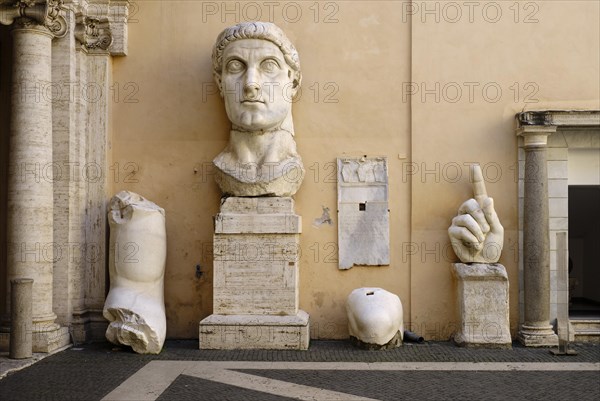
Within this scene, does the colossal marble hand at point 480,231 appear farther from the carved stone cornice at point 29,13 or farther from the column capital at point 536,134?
the carved stone cornice at point 29,13

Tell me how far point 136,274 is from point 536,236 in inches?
175

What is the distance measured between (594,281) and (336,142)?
5.49 meters

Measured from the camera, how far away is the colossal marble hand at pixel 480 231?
7.50 meters

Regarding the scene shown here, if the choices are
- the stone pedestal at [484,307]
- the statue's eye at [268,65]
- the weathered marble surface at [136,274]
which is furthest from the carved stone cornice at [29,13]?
the stone pedestal at [484,307]

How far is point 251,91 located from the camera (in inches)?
286

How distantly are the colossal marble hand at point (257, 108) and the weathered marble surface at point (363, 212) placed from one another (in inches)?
24.2

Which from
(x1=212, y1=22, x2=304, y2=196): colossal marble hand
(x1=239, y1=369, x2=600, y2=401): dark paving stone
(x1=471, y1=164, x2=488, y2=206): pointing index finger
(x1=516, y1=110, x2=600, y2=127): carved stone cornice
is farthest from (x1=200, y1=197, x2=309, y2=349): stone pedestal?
(x1=516, y1=110, x2=600, y2=127): carved stone cornice

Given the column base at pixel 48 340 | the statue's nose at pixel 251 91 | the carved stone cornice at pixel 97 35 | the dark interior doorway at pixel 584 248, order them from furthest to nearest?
1. the dark interior doorway at pixel 584 248
2. the carved stone cornice at pixel 97 35
3. the statue's nose at pixel 251 91
4. the column base at pixel 48 340

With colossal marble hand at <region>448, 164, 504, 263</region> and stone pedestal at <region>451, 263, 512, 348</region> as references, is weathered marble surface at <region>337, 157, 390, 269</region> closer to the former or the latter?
colossal marble hand at <region>448, 164, 504, 263</region>

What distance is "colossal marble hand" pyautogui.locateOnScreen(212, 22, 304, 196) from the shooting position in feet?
24.2

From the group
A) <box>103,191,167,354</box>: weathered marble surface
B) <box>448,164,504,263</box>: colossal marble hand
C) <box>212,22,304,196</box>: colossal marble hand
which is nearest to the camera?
<box>103,191,167,354</box>: weathered marble surface

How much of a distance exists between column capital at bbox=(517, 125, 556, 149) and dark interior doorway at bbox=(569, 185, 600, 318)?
2.45 metres

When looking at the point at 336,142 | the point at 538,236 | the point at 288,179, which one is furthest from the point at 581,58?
the point at 288,179

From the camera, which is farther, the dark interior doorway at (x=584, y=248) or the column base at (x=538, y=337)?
the dark interior doorway at (x=584, y=248)
